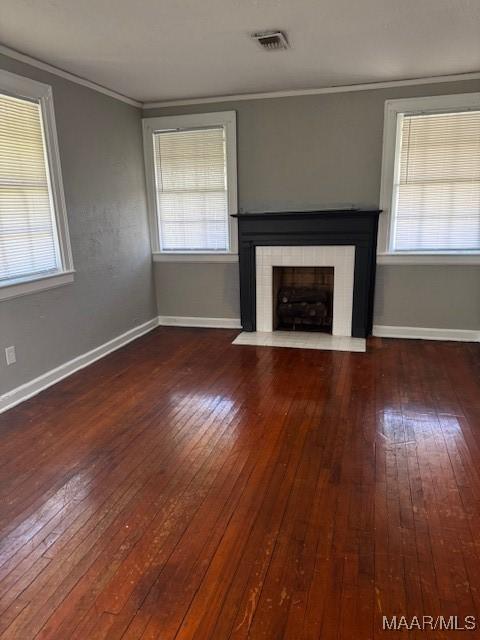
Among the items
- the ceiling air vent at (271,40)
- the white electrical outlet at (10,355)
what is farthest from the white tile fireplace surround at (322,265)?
the white electrical outlet at (10,355)

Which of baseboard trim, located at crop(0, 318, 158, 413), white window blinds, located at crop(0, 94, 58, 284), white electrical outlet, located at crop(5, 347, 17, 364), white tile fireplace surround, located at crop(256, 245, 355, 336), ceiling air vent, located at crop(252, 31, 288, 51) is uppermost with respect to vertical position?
ceiling air vent, located at crop(252, 31, 288, 51)

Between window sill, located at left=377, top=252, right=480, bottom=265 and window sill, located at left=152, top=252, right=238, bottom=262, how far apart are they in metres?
1.68

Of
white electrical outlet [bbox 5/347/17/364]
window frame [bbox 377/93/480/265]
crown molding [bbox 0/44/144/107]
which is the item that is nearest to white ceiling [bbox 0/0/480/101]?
crown molding [bbox 0/44/144/107]

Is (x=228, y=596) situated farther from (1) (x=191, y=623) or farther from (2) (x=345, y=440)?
(2) (x=345, y=440)

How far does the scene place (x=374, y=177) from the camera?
4.51 metres

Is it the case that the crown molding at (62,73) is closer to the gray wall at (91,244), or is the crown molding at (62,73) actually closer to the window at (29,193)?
the gray wall at (91,244)

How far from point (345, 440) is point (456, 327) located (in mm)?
2639

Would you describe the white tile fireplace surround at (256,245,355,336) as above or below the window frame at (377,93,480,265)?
below

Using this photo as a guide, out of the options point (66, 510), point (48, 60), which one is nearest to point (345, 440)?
point (66, 510)

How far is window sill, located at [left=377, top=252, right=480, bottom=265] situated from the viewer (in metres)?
4.39

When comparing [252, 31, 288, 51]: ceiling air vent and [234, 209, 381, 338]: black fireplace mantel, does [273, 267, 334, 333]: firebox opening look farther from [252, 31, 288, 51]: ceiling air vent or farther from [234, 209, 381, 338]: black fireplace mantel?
[252, 31, 288, 51]: ceiling air vent

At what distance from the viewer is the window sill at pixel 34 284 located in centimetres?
318

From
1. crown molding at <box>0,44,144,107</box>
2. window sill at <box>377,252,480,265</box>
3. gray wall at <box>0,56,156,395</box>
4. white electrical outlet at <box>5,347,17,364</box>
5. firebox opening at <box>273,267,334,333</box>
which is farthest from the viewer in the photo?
firebox opening at <box>273,267,334,333</box>

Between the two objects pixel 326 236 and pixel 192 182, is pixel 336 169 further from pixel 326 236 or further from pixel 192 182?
pixel 192 182
